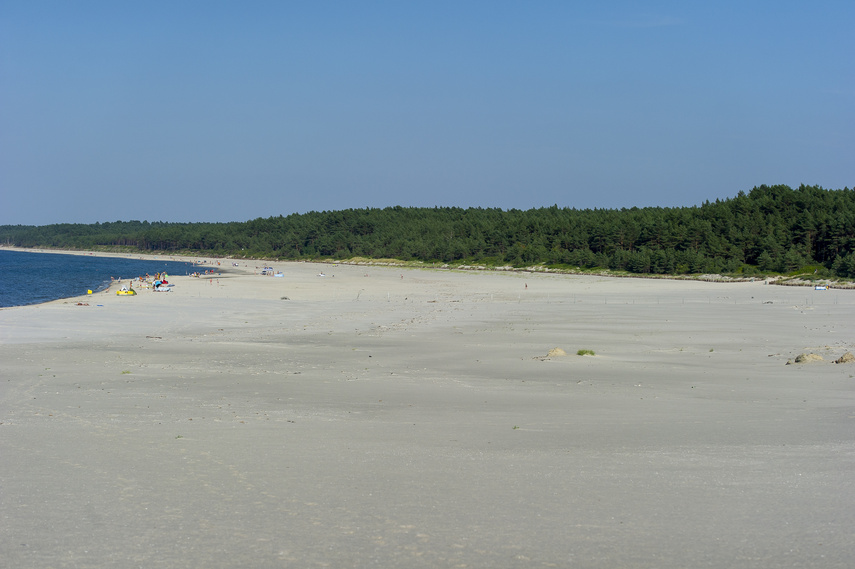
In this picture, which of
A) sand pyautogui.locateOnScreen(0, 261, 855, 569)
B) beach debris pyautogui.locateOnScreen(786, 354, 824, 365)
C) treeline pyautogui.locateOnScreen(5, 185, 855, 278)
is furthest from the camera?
treeline pyautogui.locateOnScreen(5, 185, 855, 278)

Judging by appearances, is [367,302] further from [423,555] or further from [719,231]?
[719,231]

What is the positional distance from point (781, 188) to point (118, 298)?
10498 cm

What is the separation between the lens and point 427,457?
10062mm

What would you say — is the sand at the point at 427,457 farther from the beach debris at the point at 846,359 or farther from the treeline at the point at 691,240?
the treeline at the point at 691,240

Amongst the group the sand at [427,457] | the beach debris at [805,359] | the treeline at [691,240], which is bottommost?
the sand at [427,457]

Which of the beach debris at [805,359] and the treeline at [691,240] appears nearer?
the beach debris at [805,359]

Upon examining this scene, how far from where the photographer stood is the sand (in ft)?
22.4

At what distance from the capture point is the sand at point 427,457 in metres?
6.83

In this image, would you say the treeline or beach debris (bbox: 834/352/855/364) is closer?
beach debris (bbox: 834/352/855/364)

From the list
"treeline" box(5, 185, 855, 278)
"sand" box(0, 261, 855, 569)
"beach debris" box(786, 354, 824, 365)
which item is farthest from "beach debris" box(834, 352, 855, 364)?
"treeline" box(5, 185, 855, 278)

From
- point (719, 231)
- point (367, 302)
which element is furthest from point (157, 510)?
point (719, 231)

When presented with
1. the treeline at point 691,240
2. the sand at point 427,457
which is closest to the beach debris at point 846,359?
the sand at point 427,457

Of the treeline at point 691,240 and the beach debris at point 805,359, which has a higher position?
the treeline at point 691,240

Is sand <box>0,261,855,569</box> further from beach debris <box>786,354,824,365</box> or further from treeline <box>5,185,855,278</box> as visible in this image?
treeline <box>5,185,855,278</box>
